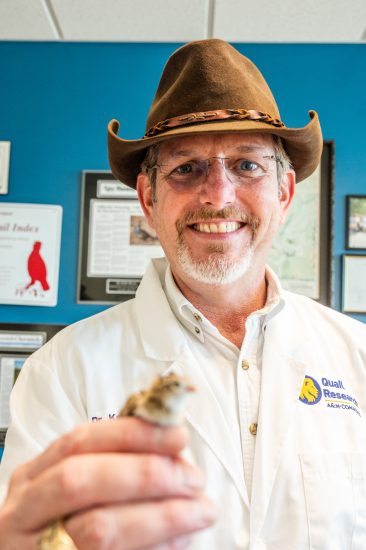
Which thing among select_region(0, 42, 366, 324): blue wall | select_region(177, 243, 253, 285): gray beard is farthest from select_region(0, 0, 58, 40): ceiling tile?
select_region(177, 243, 253, 285): gray beard

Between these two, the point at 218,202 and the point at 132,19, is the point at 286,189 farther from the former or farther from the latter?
the point at 132,19

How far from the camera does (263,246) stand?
1.07 m

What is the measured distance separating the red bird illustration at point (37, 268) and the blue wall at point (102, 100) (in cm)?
24

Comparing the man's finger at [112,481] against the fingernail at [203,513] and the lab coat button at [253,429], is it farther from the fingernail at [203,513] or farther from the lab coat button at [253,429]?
the lab coat button at [253,429]

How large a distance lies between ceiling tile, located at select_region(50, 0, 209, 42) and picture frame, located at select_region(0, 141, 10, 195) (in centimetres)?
55

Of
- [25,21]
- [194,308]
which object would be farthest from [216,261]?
[25,21]

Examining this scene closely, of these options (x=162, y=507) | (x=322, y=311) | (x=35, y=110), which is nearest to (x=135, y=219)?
(x=35, y=110)

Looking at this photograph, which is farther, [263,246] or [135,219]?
[135,219]

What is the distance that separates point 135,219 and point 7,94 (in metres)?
0.81

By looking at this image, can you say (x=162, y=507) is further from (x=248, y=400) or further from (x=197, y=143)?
(x=197, y=143)

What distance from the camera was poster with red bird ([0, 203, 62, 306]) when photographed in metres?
2.02

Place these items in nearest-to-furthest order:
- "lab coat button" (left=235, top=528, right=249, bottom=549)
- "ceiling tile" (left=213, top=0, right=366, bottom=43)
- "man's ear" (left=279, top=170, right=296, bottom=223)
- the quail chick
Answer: the quail chick, "lab coat button" (left=235, top=528, right=249, bottom=549), "man's ear" (left=279, top=170, right=296, bottom=223), "ceiling tile" (left=213, top=0, right=366, bottom=43)

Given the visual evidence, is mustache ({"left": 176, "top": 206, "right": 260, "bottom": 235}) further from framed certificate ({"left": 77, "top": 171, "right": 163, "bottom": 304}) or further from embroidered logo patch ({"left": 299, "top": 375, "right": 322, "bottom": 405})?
framed certificate ({"left": 77, "top": 171, "right": 163, "bottom": 304})

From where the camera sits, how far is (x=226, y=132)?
3.16 ft
